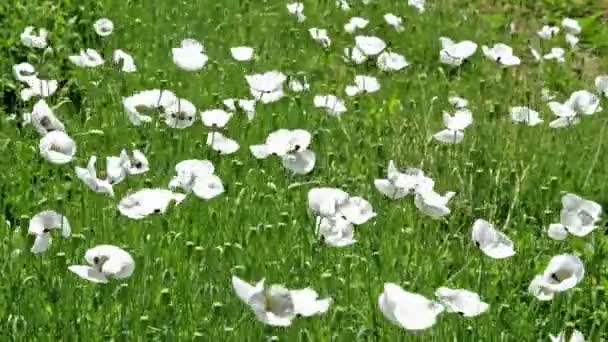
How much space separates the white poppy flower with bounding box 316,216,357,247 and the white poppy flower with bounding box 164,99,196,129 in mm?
999

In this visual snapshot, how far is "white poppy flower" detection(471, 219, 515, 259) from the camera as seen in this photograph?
10.5ft

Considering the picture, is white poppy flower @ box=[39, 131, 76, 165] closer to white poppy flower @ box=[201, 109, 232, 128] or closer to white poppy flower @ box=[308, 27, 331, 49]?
white poppy flower @ box=[201, 109, 232, 128]

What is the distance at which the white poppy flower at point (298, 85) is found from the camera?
5.20m

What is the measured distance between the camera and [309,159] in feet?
12.1

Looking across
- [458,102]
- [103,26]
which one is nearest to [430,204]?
[458,102]

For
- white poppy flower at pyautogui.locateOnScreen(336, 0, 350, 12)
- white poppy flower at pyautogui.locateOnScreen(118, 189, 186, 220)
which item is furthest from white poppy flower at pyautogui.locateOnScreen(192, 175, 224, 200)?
white poppy flower at pyautogui.locateOnScreen(336, 0, 350, 12)

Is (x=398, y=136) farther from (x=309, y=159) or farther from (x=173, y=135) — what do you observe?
(x=309, y=159)

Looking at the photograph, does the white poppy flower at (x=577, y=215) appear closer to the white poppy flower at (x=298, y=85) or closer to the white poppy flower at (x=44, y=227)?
the white poppy flower at (x=44, y=227)

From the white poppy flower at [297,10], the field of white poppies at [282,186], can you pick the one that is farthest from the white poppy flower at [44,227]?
the white poppy flower at [297,10]

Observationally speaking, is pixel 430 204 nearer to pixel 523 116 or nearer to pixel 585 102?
pixel 585 102

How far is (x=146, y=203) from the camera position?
131 inches

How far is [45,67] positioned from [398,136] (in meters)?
1.49

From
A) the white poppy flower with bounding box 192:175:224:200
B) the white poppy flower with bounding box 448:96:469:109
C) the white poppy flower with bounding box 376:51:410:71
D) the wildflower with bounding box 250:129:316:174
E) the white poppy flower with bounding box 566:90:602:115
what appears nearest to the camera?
the white poppy flower with bounding box 192:175:224:200

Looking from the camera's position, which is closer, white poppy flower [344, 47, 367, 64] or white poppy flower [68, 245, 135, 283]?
white poppy flower [68, 245, 135, 283]
